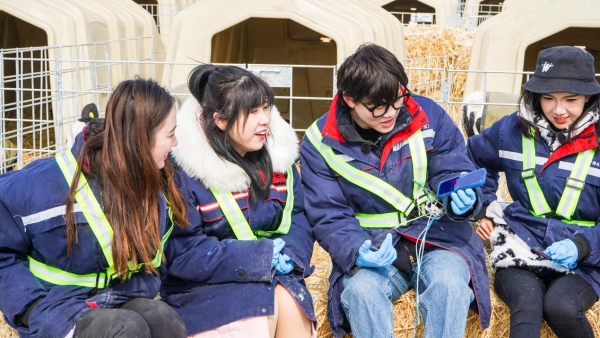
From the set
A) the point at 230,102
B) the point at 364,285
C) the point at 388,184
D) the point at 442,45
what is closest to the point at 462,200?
the point at 388,184

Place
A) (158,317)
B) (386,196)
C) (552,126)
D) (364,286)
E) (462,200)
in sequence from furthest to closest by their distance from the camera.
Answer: (552,126), (386,196), (462,200), (364,286), (158,317)

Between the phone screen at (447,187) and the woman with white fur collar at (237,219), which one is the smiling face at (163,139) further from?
the phone screen at (447,187)

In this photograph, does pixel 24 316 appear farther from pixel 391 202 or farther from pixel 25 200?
pixel 391 202

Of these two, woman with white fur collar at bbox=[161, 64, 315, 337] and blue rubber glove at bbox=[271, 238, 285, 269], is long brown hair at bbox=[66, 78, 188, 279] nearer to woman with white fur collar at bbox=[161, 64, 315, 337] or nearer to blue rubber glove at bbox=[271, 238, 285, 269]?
woman with white fur collar at bbox=[161, 64, 315, 337]

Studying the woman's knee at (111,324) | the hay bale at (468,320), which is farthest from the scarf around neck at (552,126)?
the woman's knee at (111,324)

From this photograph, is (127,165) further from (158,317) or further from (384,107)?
(384,107)

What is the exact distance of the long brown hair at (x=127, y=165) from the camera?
2.53 m

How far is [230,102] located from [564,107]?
4.53 feet

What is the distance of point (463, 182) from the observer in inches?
116

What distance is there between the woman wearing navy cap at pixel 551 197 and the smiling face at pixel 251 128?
3.57ft

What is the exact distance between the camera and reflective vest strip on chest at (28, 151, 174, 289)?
8.36 ft

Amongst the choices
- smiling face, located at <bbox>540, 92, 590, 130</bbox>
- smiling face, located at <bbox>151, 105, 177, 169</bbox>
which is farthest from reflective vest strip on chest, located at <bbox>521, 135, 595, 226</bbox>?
smiling face, located at <bbox>151, 105, 177, 169</bbox>

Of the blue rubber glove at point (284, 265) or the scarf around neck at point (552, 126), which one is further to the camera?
the scarf around neck at point (552, 126)

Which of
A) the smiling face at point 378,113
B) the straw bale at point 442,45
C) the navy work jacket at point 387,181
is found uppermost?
the straw bale at point 442,45
